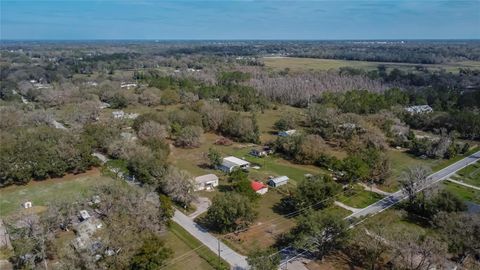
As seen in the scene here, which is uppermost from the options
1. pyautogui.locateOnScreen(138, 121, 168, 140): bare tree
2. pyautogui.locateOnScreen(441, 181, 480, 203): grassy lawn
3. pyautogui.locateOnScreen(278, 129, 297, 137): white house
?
pyautogui.locateOnScreen(138, 121, 168, 140): bare tree

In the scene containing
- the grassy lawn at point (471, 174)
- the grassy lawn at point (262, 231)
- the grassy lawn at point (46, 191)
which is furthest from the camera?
the grassy lawn at point (471, 174)

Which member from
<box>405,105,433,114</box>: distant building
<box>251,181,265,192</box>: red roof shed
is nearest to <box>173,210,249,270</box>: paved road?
<box>251,181,265,192</box>: red roof shed

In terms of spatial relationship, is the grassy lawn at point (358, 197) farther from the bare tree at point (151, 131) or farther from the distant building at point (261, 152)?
the bare tree at point (151, 131)

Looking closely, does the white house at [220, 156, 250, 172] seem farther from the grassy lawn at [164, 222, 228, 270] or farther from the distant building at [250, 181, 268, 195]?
the grassy lawn at [164, 222, 228, 270]

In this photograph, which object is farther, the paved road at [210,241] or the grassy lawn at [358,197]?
the grassy lawn at [358,197]

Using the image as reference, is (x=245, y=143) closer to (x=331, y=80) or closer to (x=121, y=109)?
(x=121, y=109)

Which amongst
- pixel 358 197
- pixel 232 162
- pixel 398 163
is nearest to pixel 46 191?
pixel 232 162

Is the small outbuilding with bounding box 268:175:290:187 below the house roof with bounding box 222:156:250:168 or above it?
below

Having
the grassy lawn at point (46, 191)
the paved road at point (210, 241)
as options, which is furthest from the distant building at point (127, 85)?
the paved road at point (210, 241)
